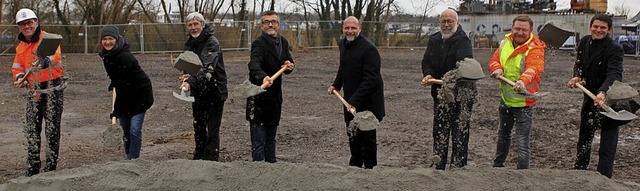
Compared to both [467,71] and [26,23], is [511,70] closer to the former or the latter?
[467,71]

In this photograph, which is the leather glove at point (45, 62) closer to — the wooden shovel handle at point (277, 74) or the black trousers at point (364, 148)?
the wooden shovel handle at point (277, 74)

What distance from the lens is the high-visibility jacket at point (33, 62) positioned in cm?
529

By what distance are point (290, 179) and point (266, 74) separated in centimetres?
154

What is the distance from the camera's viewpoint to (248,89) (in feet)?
16.8

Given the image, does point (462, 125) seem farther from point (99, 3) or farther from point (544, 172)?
point (99, 3)

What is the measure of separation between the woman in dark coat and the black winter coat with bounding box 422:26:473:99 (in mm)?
2462

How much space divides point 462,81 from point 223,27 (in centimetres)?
2018

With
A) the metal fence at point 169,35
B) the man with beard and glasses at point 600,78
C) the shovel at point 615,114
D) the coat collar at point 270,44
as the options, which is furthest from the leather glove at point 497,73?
the metal fence at point 169,35

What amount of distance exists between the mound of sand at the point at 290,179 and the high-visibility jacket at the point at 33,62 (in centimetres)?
135

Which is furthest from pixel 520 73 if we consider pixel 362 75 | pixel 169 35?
pixel 169 35

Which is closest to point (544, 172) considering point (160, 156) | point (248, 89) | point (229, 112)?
point (248, 89)

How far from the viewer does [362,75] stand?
5.18 metres

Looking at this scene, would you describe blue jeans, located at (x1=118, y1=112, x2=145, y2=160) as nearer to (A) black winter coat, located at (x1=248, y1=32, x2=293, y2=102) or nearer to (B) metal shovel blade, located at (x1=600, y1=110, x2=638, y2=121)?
(A) black winter coat, located at (x1=248, y1=32, x2=293, y2=102)

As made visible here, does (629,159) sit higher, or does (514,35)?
(514,35)
